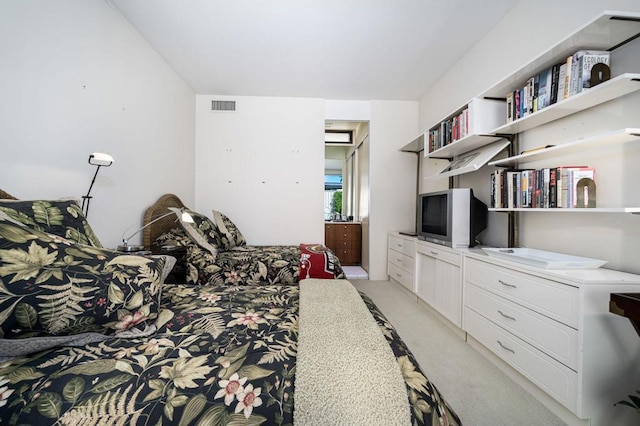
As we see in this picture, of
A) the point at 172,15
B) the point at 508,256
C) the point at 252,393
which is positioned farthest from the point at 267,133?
the point at 252,393

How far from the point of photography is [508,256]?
5.71 feet

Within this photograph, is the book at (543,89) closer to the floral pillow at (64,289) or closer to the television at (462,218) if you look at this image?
the television at (462,218)

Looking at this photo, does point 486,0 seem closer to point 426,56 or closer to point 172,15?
point 426,56

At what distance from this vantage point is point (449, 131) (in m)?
2.67

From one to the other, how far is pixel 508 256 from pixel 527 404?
0.86m

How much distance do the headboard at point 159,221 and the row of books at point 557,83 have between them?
3.32 meters

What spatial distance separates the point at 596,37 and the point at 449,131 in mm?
1293

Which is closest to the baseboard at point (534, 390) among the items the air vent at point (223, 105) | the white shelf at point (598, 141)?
the white shelf at point (598, 141)

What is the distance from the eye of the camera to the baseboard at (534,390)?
4.42 feet

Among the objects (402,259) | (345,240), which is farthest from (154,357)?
(345,240)

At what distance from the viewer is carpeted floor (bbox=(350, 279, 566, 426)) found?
1392 mm

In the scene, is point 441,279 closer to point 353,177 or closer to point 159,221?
point 159,221

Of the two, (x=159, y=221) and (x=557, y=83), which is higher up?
(x=557, y=83)

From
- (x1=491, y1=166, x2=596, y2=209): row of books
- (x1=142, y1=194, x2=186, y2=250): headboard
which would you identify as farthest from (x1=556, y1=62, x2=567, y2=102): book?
(x1=142, y1=194, x2=186, y2=250): headboard
